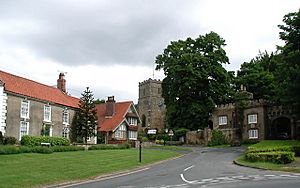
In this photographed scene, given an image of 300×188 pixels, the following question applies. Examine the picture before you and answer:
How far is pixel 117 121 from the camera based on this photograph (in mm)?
64312

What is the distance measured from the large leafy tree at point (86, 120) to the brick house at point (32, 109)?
1294 mm

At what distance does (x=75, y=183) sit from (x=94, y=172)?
3.75 metres

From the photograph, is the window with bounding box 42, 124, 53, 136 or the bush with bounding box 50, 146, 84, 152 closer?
the bush with bounding box 50, 146, 84, 152

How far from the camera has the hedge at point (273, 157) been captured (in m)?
30.6

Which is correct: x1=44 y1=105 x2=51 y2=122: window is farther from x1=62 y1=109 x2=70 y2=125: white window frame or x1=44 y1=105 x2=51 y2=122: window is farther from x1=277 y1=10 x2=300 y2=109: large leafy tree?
x1=277 y1=10 x2=300 y2=109: large leafy tree

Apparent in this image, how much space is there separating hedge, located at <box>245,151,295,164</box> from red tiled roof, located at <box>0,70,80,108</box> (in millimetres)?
26458

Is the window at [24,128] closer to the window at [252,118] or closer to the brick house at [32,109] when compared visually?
the brick house at [32,109]

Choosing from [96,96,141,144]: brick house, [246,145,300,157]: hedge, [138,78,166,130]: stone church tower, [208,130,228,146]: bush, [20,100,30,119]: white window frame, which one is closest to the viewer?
[246,145,300,157]: hedge

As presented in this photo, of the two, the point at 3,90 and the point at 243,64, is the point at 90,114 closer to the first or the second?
the point at 3,90

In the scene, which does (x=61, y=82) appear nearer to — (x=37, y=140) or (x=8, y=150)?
(x=37, y=140)

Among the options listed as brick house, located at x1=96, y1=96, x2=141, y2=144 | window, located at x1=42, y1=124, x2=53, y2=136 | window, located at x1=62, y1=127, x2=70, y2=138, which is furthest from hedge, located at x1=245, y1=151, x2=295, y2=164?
brick house, located at x1=96, y1=96, x2=141, y2=144

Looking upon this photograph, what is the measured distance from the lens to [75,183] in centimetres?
2089

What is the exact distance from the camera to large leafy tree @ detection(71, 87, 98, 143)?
176ft

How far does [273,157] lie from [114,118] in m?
37.5
